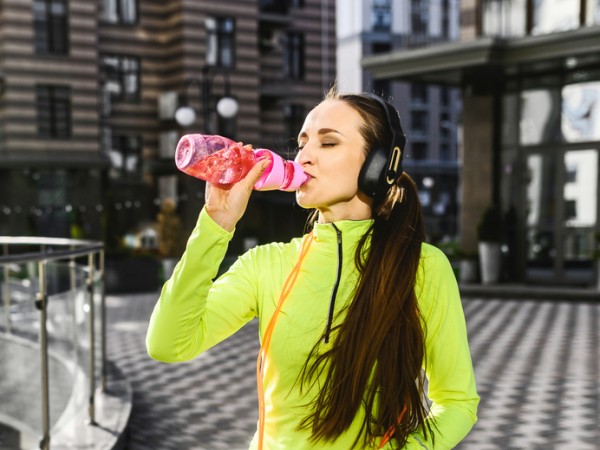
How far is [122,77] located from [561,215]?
58.2 ft

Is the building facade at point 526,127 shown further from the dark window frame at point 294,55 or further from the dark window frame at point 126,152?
the dark window frame at point 294,55

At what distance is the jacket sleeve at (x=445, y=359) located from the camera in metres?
1.76

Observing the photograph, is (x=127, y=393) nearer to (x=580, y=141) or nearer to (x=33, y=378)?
(x=33, y=378)

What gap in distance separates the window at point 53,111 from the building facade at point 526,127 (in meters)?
13.9

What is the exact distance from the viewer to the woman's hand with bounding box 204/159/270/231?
5.18ft

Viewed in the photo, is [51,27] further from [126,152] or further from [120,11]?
[126,152]

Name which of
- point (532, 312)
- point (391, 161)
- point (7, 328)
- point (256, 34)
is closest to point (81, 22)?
point (256, 34)

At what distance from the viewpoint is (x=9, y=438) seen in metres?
4.14

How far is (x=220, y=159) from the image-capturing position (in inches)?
62.0

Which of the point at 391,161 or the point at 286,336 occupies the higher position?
the point at 391,161

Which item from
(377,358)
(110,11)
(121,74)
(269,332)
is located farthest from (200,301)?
(110,11)

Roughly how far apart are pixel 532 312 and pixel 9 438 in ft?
32.8

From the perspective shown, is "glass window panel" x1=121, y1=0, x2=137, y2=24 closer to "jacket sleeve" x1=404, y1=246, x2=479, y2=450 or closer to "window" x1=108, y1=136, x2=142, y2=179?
"window" x1=108, y1=136, x2=142, y2=179

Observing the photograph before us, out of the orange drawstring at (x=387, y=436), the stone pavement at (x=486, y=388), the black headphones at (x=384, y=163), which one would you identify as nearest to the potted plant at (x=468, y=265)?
the stone pavement at (x=486, y=388)
